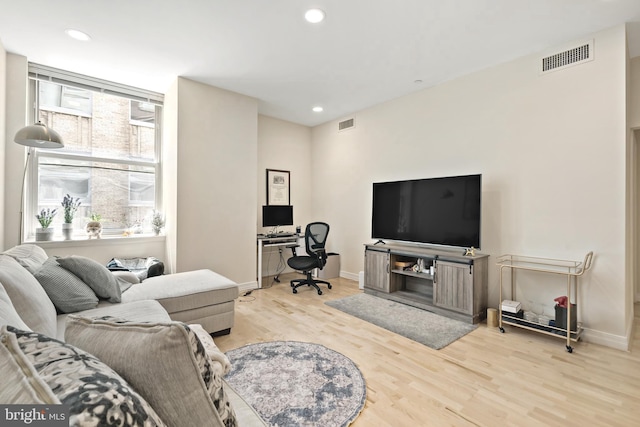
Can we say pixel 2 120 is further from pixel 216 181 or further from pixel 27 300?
pixel 27 300

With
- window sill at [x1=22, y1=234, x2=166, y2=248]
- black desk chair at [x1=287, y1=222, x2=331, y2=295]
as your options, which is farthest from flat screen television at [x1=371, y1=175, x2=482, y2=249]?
window sill at [x1=22, y1=234, x2=166, y2=248]

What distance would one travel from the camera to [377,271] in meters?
4.19

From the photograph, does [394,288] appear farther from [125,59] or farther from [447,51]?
[125,59]

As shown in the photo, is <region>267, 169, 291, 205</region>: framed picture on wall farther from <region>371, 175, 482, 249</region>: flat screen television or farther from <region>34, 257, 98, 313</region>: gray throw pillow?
<region>34, 257, 98, 313</region>: gray throw pillow

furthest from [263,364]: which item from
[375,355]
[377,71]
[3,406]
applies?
[377,71]

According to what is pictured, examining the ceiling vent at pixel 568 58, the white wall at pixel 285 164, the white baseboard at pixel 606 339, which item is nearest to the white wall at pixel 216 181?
the white wall at pixel 285 164

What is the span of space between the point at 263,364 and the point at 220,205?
2.54 m

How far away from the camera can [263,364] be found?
232 centimetres

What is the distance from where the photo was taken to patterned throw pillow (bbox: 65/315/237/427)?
2.21 feet

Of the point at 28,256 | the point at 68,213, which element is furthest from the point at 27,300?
the point at 68,213

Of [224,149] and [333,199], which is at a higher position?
[224,149]

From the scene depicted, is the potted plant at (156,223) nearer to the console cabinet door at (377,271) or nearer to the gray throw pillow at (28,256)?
the gray throw pillow at (28,256)

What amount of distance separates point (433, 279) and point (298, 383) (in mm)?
2178

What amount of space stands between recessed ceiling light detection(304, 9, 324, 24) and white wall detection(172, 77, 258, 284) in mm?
2081
